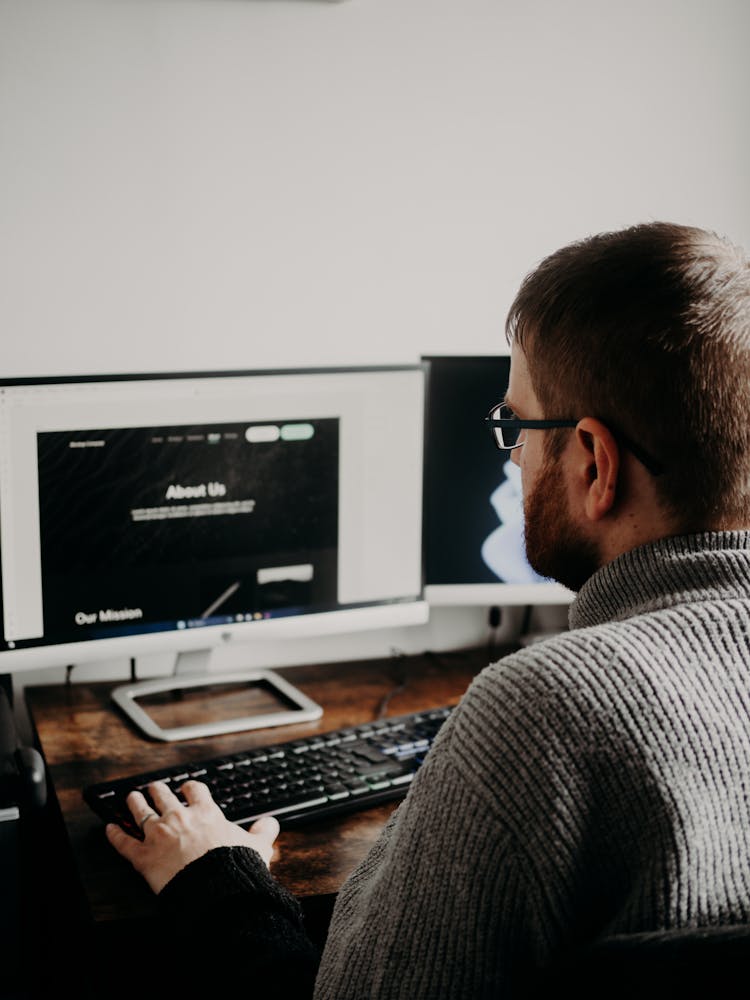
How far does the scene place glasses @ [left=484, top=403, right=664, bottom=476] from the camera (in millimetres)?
974

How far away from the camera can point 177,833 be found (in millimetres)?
1246

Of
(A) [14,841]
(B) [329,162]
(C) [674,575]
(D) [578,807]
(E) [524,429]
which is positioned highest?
(B) [329,162]

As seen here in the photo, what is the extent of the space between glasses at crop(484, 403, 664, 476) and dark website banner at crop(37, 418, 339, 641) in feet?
1.57

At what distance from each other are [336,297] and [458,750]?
117cm

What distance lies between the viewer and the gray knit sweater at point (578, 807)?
0.83 metres

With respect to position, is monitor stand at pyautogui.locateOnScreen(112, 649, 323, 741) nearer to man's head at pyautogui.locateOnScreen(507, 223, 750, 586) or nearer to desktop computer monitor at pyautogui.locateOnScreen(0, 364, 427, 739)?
desktop computer monitor at pyautogui.locateOnScreen(0, 364, 427, 739)

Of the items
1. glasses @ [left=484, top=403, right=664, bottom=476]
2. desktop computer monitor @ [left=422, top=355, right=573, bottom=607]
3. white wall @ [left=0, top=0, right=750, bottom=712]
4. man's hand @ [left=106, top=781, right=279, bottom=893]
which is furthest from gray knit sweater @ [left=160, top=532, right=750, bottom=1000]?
white wall @ [left=0, top=0, right=750, bottom=712]

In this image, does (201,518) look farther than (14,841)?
Yes

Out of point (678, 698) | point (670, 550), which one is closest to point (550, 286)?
point (670, 550)

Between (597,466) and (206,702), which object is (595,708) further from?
(206,702)

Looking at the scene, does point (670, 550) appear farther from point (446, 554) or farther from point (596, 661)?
point (446, 554)

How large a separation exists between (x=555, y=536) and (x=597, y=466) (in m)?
0.09

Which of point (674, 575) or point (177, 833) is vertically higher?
point (674, 575)

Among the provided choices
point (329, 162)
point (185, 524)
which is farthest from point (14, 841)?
point (329, 162)
